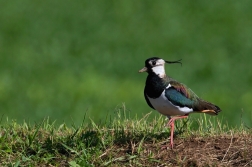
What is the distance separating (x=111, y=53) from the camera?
16.4 metres

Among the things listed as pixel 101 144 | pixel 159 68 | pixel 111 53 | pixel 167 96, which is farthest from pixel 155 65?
pixel 111 53

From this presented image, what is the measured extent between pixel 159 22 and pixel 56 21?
8.05 ft

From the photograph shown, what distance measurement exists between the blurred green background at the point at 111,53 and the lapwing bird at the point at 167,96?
14.9 ft

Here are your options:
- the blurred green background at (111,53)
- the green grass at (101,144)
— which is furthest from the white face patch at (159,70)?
the blurred green background at (111,53)

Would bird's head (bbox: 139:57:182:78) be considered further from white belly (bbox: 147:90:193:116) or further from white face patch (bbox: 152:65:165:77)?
white belly (bbox: 147:90:193:116)

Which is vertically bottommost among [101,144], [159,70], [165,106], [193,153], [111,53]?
[193,153]

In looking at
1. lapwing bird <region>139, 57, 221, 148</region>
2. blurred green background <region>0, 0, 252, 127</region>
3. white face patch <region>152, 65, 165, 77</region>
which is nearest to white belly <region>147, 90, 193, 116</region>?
lapwing bird <region>139, 57, 221, 148</region>

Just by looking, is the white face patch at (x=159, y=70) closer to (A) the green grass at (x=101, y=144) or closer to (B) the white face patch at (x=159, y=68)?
(B) the white face patch at (x=159, y=68)

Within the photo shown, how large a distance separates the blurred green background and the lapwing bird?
4.54 metres

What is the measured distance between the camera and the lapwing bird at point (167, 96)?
765 cm

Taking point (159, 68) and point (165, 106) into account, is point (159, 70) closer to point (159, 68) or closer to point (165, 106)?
point (159, 68)

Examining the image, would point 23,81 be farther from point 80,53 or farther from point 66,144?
point 66,144

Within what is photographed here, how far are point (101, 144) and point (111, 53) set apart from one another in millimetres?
8875

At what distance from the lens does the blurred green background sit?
13820 millimetres
